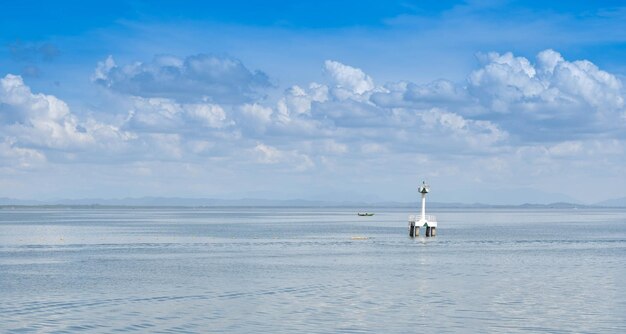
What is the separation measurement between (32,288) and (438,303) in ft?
78.5

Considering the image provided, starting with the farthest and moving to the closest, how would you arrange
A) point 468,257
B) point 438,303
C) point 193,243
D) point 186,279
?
point 193,243 < point 468,257 < point 186,279 < point 438,303

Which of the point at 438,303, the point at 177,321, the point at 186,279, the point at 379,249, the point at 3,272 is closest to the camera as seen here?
the point at 177,321

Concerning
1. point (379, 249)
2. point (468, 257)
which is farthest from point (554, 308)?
point (379, 249)

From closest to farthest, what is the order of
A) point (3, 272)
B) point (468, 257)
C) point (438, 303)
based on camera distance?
1. point (438, 303)
2. point (3, 272)
3. point (468, 257)

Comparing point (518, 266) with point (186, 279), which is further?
point (518, 266)

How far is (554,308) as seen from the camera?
41.1m

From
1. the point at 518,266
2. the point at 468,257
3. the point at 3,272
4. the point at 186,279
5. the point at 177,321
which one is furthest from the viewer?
the point at 468,257

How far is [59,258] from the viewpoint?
7656cm

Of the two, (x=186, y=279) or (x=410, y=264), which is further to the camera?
(x=410, y=264)

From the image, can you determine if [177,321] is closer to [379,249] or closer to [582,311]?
[582,311]

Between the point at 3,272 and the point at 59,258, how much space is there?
15.3 m

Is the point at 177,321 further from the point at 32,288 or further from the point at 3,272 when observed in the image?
the point at 3,272

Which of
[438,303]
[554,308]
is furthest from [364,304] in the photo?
[554,308]

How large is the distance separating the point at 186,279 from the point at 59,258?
25709mm
